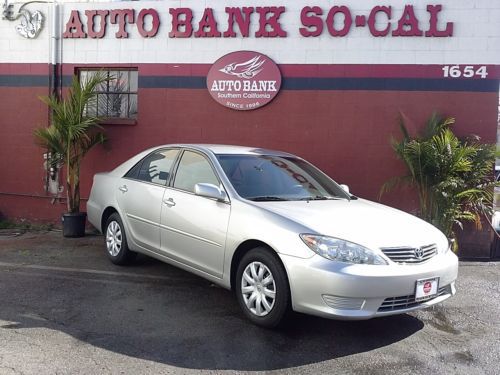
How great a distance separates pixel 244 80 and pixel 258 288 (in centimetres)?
475

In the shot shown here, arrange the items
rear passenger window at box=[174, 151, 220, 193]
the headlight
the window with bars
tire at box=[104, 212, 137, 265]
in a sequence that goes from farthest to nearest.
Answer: the window with bars < tire at box=[104, 212, 137, 265] < rear passenger window at box=[174, 151, 220, 193] < the headlight

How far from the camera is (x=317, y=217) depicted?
4.39m

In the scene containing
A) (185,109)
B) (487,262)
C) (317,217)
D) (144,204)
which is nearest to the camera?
(317,217)

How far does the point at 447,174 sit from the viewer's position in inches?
280

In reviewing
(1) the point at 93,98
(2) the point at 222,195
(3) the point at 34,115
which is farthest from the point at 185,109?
(2) the point at 222,195

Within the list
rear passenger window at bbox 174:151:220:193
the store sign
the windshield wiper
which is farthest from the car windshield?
the store sign

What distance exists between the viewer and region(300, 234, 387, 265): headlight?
4012mm

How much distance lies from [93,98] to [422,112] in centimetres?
533

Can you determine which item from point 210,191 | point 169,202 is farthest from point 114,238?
point 210,191

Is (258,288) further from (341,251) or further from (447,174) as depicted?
(447,174)

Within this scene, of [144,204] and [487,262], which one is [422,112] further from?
[144,204]

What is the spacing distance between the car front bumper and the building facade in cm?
420

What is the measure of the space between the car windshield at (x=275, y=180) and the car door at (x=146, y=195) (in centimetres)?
83

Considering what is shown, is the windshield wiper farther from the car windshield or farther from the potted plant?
the potted plant
